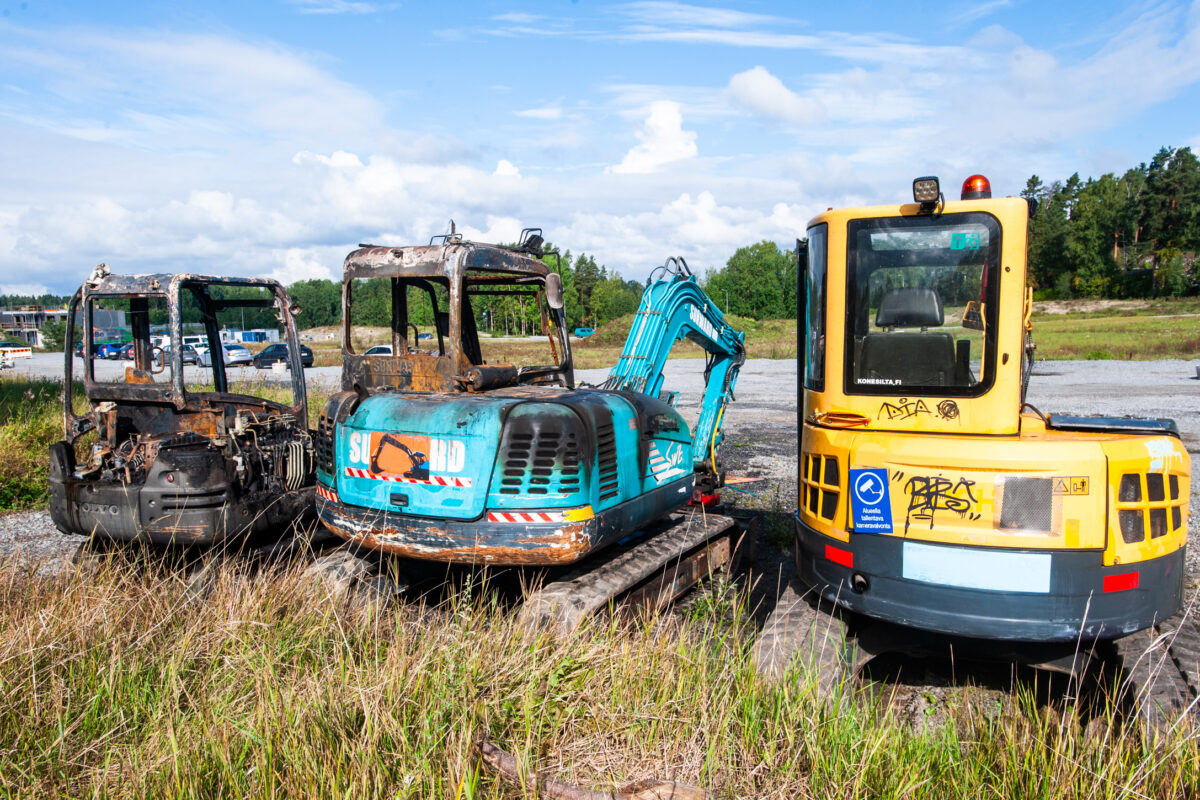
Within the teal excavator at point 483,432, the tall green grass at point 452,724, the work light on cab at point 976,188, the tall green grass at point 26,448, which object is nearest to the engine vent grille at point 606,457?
the teal excavator at point 483,432

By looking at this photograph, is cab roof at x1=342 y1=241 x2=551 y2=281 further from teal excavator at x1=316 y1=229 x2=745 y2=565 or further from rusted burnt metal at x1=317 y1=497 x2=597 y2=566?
rusted burnt metal at x1=317 y1=497 x2=597 y2=566

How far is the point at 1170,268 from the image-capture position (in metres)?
65.8

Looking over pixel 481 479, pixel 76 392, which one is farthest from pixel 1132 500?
pixel 76 392

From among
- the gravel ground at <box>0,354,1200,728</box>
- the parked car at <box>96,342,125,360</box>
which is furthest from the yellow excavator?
the parked car at <box>96,342,125,360</box>

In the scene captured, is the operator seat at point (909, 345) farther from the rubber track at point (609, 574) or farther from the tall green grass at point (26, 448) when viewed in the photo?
the tall green grass at point (26, 448)

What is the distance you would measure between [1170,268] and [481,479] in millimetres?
77535

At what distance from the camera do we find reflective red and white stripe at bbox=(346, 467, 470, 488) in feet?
16.0

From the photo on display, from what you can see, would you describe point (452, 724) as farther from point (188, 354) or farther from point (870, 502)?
point (188, 354)

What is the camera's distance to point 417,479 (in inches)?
197

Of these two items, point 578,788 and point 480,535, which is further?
point 480,535

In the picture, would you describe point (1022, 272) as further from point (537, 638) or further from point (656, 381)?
point (656, 381)

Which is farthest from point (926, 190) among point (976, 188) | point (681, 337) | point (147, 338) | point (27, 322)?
point (27, 322)

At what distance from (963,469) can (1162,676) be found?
4.64 feet

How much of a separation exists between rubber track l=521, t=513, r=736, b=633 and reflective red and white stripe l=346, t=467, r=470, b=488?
80 cm
